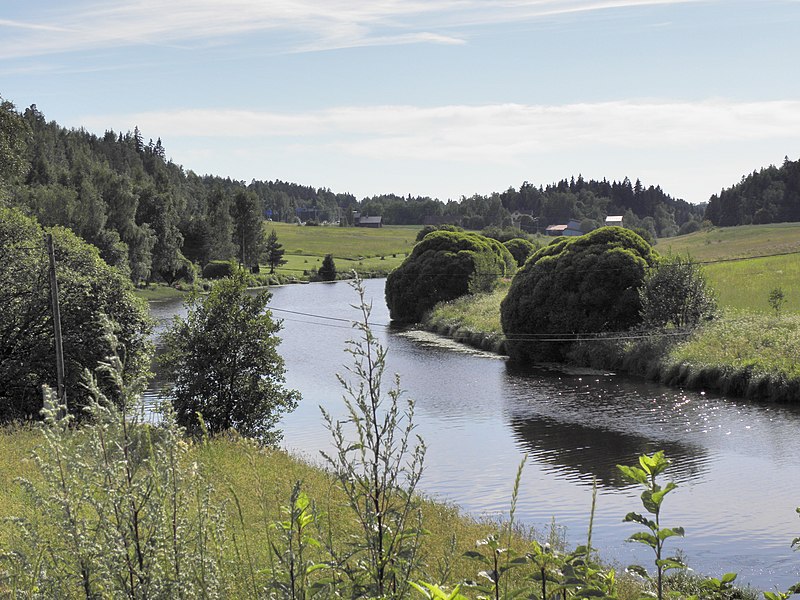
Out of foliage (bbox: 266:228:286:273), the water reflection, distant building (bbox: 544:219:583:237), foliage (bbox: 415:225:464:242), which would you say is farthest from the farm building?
the water reflection

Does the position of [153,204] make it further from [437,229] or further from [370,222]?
[370,222]

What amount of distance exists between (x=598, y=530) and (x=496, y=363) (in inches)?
831

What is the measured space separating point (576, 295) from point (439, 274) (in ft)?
55.7

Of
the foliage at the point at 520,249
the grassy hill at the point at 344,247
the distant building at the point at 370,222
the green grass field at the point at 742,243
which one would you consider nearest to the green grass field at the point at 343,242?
the grassy hill at the point at 344,247

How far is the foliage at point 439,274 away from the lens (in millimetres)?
53156

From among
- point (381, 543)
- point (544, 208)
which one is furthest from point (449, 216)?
point (381, 543)

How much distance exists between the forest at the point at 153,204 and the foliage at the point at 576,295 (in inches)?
666

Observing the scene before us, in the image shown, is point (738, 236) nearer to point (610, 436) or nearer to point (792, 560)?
point (610, 436)

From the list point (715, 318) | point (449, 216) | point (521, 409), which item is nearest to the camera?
point (521, 409)

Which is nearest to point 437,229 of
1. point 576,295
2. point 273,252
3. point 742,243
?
point 273,252

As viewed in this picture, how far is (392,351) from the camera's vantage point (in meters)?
40.3

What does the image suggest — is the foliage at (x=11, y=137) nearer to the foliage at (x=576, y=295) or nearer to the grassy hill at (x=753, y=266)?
the foliage at (x=576, y=295)

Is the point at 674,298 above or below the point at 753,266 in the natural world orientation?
below

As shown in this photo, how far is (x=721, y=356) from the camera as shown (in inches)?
1182
